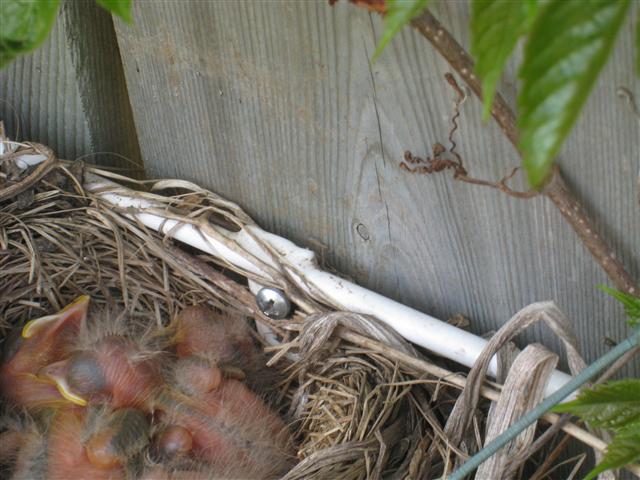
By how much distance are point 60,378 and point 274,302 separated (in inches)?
14.0

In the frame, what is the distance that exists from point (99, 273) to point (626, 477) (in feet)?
2.96

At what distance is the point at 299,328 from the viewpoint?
131cm

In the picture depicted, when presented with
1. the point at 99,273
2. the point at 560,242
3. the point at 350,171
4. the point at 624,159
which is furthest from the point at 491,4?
the point at 99,273

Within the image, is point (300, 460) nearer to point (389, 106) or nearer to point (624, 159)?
point (389, 106)

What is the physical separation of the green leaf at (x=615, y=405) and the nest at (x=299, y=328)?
0.19 m

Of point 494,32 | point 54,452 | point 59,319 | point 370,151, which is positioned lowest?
point 54,452

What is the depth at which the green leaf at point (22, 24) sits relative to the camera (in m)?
0.63

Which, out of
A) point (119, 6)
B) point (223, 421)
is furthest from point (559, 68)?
point (223, 421)

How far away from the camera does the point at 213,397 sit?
1.34 metres

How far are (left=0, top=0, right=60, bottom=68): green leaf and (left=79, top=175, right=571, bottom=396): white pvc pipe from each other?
0.71 m

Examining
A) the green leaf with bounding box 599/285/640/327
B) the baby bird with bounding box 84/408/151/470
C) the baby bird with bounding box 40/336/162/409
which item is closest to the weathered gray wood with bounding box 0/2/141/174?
the baby bird with bounding box 40/336/162/409

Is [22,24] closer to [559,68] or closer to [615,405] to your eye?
[559,68]

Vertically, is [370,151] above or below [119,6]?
below

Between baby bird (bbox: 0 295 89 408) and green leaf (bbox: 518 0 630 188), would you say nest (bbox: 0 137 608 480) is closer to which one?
baby bird (bbox: 0 295 89 408)
